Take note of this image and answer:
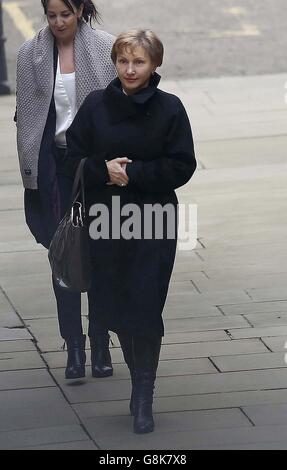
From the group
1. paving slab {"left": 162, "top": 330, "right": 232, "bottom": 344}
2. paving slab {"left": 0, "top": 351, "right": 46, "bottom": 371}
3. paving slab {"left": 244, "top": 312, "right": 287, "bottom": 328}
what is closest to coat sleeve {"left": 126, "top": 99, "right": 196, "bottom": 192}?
paving slab {"left": 0, "top": 351, "right": 46, "bottom": 371}

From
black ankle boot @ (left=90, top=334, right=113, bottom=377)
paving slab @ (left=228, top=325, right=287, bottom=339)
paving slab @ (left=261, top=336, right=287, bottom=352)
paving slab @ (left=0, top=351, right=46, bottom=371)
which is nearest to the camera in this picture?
black ankle boot @ (left=90, top=334, right=113, bottom=377)

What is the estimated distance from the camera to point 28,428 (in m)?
6.11

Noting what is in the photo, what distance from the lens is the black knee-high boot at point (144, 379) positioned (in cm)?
605

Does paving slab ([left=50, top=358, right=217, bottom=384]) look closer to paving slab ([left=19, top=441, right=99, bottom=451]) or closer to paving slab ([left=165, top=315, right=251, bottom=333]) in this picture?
paving slab ([left=165, top=315, right=251, bottom=333])

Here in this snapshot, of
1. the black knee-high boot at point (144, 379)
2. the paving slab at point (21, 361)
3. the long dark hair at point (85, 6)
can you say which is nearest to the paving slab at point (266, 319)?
the paving slab at point (21, 361)

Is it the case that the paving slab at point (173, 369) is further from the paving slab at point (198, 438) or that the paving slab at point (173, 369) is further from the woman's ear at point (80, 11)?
the woman's ear at point (80, 11)

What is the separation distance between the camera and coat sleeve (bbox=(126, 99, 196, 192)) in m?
5.88

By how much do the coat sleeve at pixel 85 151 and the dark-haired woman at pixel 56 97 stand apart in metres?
0.46

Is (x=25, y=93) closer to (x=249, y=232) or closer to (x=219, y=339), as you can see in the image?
(x=219, y=339)

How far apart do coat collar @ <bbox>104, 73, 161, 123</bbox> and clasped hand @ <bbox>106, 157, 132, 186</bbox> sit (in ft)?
0.61

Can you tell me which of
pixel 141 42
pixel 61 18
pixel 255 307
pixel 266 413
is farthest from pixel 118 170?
pixel 255 307

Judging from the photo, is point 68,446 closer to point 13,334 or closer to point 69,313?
point 69,313

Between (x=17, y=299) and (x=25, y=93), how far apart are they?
5.95 feet
